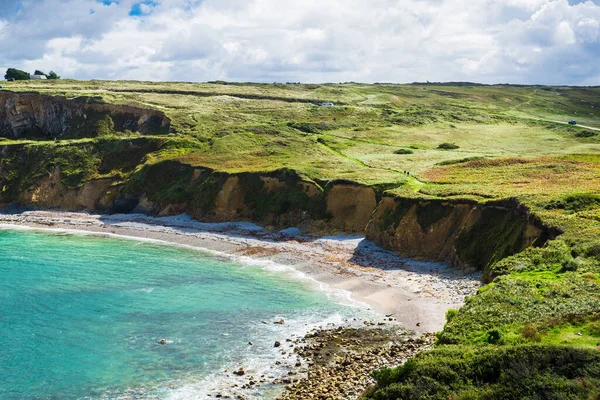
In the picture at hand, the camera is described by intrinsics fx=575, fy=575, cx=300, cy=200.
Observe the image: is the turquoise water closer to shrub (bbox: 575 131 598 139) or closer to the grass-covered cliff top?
the grass-covered cliff top

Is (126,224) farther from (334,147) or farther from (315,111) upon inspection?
(315,111)

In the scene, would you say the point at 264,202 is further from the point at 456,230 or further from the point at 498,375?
the point at 498,375

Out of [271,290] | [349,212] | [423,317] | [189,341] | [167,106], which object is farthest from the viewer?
[167,106]

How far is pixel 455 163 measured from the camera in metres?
82.8

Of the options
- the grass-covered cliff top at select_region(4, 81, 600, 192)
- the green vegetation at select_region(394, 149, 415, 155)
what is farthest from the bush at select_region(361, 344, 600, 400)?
the green vegetation at select_region(394, 149, 415, 155)

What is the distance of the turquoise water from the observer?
116ft

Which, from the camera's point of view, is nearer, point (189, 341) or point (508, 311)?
point (508, 311)

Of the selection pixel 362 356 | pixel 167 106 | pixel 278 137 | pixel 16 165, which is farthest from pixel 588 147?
pixel 16 165

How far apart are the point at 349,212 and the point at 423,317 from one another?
28.9m

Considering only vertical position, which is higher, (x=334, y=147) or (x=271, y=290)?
(x=334, y=147)

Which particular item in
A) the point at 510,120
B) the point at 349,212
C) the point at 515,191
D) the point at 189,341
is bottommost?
the point at 189,341

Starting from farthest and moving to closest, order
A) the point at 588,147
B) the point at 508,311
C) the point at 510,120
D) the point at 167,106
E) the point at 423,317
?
1. the point at 510,120
2. the point at 167,106
3. the point at 588,147
4. the point at 423,317
5. the point at 508,311

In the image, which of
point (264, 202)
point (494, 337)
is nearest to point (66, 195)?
point (264, 202)

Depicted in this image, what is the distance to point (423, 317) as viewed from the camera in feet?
147
